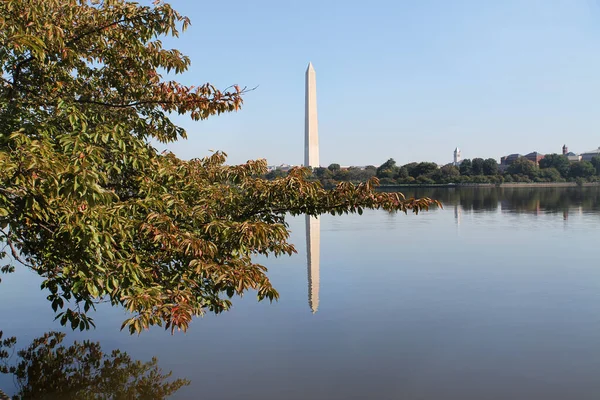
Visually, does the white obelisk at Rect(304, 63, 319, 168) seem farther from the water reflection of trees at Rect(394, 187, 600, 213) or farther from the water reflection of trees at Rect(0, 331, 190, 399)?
the water reflection of trees at Rect(0, 331, 190, 399)

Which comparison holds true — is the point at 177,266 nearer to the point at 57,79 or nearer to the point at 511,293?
the point at 57,79

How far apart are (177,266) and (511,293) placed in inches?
489

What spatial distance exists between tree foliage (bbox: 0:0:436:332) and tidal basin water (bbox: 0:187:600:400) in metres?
3.26

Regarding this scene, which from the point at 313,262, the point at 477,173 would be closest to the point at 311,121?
the point at 313,262

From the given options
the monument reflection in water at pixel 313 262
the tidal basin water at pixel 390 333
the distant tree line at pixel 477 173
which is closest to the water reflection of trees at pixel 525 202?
the monument reflection in water at pixel 313 262

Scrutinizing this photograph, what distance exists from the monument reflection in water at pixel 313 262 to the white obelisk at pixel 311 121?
161ft

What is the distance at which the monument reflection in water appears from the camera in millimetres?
16534

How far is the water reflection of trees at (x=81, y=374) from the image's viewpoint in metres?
9.68

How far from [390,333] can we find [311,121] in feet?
254

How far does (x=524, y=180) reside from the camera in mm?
155500

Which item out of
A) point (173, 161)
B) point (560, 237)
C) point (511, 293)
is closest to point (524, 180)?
point (560, 237)

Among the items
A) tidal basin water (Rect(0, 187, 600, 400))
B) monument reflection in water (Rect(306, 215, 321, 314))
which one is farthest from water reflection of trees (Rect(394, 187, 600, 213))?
tidal basin water (Rect(0, 187, 600, 400))

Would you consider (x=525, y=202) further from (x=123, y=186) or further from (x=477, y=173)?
(x=477, y=173)

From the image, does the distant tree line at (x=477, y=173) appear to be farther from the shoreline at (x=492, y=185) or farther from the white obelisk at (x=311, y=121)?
the white obelisk at (x=311, y=121)
